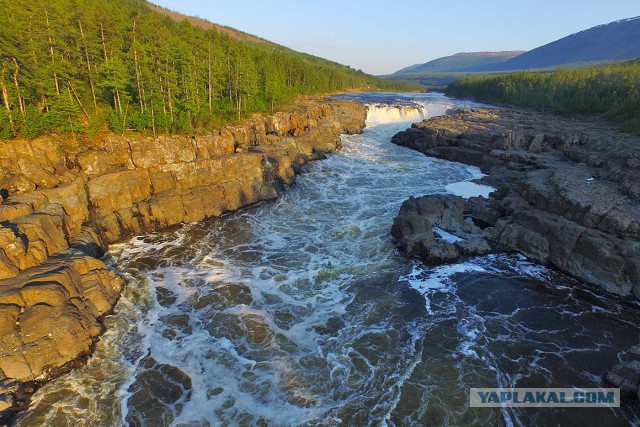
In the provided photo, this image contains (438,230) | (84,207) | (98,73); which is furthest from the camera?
(98,73)

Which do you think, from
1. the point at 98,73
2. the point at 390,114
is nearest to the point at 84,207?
the point at 98,73

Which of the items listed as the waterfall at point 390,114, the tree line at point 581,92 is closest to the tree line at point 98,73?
the waterfall at point 390,114

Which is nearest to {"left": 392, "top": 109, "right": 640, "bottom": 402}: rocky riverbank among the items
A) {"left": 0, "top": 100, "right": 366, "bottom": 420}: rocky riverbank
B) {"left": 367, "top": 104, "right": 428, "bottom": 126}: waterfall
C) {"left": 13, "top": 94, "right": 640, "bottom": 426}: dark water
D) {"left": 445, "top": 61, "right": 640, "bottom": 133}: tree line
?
{"left": 13, "top": 94, "right": 640, "bottom": 426}: dark water

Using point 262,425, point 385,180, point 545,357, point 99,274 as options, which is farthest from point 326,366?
point 385,180

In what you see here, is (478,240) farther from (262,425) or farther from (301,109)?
(301,109)

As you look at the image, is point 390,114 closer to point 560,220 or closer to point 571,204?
point 571,204

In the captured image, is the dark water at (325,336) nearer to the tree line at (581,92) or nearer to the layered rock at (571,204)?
the layered rock at (571,204)
